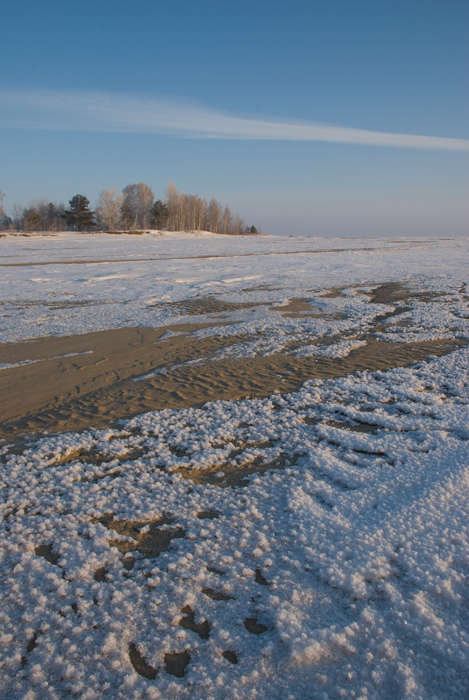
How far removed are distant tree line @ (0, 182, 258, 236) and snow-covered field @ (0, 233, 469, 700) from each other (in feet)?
199

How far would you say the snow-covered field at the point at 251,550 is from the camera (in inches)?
62.4

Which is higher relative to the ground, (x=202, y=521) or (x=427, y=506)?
(x=427, y=506)

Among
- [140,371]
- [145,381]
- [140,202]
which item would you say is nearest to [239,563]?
[145,381]

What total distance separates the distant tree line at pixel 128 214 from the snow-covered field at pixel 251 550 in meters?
60.6

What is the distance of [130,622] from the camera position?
1.78m

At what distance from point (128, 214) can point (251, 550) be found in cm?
6571

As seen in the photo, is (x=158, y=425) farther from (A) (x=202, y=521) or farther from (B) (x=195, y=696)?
(B) (x=195, y=696)

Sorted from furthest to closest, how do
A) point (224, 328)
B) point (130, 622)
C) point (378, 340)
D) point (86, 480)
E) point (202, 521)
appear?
1. point (224, 328)
2. point (378, 340)
3. point (86, 480)
4. point (202, 521)
5. point (130, 622)

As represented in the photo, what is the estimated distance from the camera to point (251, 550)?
2176 mm

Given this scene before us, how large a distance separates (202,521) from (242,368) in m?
2.79

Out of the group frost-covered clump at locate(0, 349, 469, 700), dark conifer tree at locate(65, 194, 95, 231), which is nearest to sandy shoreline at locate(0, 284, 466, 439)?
frost-covered clump at locate(0, 349, 469, 700)

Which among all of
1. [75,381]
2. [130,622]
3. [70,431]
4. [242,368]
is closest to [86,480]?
[70,431]

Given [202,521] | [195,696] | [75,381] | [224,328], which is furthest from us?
[224,328]

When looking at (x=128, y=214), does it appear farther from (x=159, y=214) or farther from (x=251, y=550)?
(x=251, y=550)
